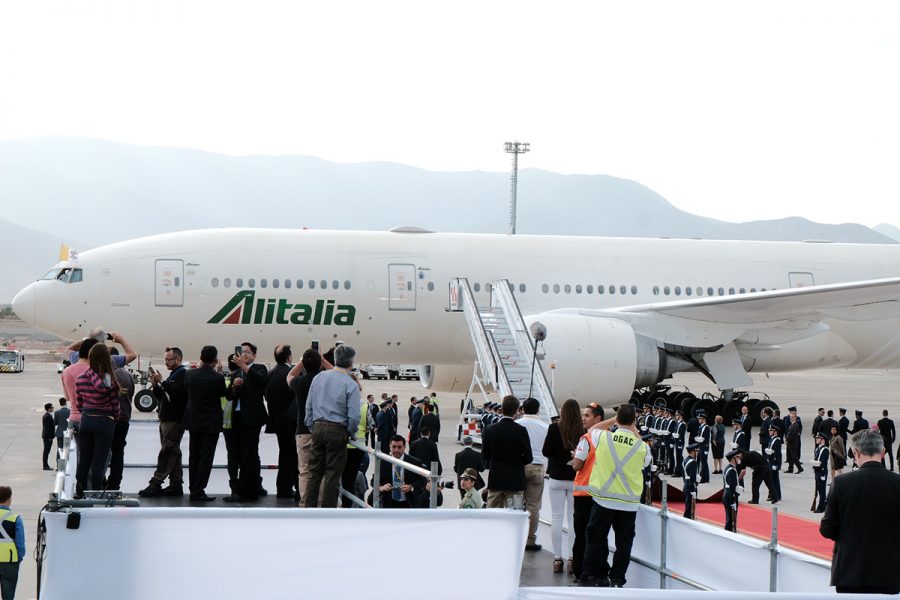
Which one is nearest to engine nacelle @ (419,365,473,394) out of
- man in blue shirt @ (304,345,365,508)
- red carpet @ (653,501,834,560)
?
red carpet @ (653,501,834,560)

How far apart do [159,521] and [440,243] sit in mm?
17264

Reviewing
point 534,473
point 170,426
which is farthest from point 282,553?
point 170,426

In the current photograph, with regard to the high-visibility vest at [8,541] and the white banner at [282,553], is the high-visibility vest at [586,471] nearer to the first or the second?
the white banner at [282,553]

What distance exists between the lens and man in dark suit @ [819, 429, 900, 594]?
571cm

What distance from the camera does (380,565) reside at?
18.3 feet

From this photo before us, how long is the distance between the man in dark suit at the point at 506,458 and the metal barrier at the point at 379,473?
0.51 meters

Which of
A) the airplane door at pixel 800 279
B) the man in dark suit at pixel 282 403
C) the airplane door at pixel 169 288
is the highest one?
the airplane door at pixel 800 279

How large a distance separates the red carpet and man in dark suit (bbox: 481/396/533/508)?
357 cm

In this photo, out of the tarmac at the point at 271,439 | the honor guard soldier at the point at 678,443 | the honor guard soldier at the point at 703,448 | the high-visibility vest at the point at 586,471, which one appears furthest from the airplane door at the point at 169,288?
the high-visibility vest at the point at 586,471

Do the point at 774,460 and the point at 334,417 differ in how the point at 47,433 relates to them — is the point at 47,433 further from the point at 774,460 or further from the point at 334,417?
the point at 774,460

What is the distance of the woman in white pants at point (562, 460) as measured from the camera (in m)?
8.59

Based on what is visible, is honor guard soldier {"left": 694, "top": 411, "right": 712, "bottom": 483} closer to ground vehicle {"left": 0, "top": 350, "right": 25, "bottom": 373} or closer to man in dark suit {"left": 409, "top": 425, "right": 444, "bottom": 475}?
man in dark suit {"left": 409, "top": 425, "right": 444, "bottom": 475}

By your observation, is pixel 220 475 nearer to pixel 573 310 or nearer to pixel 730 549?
pixel 730 549

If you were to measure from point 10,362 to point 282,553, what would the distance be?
40.9 meters
